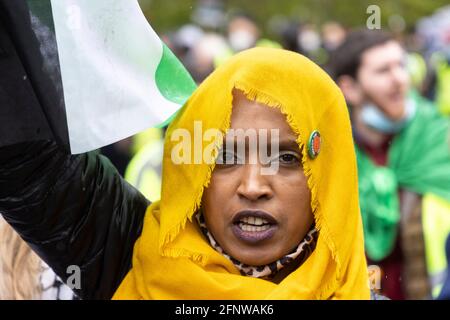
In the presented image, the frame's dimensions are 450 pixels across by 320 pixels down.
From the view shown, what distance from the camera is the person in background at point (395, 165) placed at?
605cm

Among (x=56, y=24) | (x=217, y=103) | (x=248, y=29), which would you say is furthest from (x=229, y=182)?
(x=248, y=29)

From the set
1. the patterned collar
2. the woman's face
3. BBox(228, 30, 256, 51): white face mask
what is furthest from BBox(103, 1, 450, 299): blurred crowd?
the woman's face

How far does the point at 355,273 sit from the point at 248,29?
1256 centimetres

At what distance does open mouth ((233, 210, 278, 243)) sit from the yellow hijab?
101 millimetres

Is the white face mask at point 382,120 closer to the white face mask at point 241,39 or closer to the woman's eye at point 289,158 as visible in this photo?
the woman's eye at point 289,158

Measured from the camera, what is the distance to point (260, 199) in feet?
10.2

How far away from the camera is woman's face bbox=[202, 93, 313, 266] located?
3109 mm

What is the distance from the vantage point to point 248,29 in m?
15.6

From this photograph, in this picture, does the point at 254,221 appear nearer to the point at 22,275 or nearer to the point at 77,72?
the point at 77,72

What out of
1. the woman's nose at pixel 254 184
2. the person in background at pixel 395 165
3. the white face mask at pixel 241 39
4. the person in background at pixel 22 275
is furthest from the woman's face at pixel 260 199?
the white face mask at pixel 241 39

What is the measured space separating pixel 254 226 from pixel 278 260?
126mm

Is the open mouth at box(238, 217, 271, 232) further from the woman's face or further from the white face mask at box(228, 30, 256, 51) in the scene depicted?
the white face mask at box(228, 30, 256, 51)

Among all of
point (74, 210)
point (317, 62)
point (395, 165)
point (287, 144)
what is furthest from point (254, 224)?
point (395, 165)

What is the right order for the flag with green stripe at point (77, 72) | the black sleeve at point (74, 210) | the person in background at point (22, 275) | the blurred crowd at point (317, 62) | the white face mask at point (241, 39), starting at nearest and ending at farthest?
1. the flag with green stripe at point (77, 72)
2. the black sleeve at point (74, 210)
3. the person in background at point (22, 275)
4. the blurred crowd at point (317, 62)
5. the white face mask at point (241, 39)
